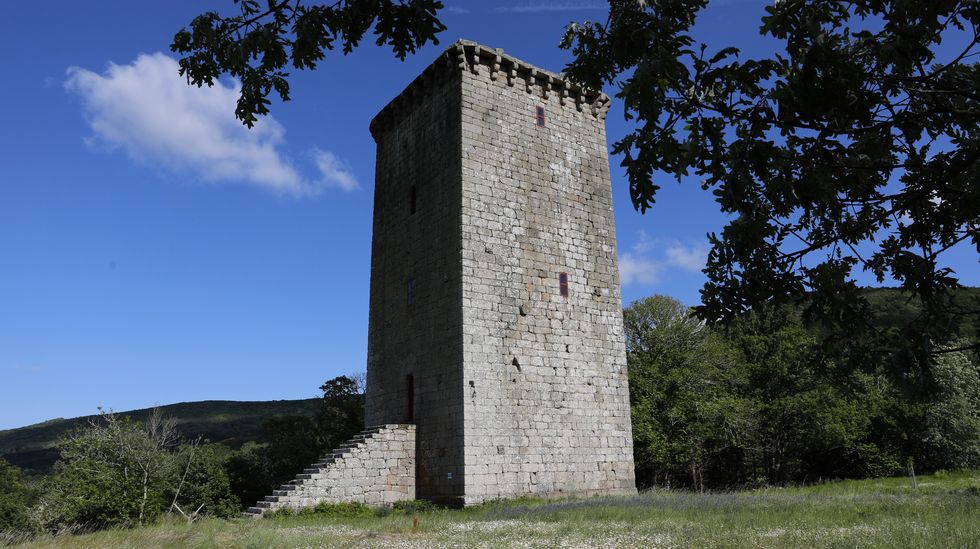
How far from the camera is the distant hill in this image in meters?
63.0

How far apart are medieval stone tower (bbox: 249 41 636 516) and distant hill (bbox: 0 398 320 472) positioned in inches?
1712

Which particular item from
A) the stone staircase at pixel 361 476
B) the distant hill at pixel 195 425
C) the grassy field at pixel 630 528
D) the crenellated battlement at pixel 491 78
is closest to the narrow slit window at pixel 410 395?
the stone staircase at pixel 361 476

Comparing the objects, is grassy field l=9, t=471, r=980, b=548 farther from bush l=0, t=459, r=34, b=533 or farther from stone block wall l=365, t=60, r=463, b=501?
bush l=0, t=459, r=34, b=533

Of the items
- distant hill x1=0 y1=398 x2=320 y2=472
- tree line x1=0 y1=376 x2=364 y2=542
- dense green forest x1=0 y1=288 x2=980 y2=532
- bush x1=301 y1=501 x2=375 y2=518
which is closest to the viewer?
bush x1=301 y1=501 x2=375 y2=518

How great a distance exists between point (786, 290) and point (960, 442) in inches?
1287

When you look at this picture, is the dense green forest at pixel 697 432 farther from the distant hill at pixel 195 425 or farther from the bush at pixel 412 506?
the distant hill at pixel 195 425

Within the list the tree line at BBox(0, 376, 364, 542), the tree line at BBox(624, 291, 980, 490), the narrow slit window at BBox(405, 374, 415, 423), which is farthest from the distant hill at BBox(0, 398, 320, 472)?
the narrow slit window at BBox(405, 374, 415, 423)

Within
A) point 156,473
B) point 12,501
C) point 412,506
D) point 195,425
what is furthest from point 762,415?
point 195,425

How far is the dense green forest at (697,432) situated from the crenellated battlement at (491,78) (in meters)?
12.5

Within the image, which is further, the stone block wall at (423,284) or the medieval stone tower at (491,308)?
the stone block wall at (423,284)

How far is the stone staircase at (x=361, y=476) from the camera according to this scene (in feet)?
48.4

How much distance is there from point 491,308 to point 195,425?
210 feet

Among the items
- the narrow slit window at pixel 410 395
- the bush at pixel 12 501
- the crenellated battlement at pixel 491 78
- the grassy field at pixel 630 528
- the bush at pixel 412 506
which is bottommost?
the bush at pixel 12 501

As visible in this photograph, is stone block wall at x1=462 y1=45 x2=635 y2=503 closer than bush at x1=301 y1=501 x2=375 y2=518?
No
